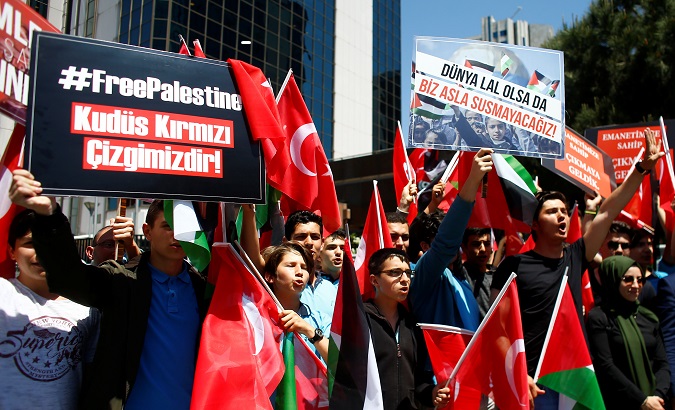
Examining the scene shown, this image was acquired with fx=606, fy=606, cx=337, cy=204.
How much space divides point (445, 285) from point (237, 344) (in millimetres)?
1372

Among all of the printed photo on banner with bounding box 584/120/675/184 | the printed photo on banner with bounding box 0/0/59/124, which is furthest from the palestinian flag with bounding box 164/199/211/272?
the printed photo on banner with bounding box 584/120/675/184

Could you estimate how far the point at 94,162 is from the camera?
247cm

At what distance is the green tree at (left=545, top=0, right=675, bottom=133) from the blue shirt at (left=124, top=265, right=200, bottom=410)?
37.2 feet

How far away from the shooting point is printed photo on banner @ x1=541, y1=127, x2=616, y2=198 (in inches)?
186

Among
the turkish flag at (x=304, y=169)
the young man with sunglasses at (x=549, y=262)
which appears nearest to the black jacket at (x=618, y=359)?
the young man with sunglasses at (x=549, y=262)

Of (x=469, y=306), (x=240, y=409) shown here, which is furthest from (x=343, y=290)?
(x=469, y=306)

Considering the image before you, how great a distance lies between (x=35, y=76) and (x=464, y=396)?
2469 mm

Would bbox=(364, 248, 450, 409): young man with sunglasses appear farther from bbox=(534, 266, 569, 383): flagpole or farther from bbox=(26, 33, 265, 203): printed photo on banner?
bbox=(26, 33, 265, 203): printed photo on banner

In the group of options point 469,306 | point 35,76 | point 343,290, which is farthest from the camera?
point 469,306

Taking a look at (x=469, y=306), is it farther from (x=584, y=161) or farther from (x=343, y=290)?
(x=584, y=161)

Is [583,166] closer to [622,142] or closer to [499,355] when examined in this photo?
[622,142]

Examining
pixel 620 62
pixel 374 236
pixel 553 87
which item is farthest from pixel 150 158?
pixel 620 62

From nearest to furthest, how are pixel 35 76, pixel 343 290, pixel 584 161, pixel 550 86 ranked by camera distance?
pixel 35 76, pixel 343 290, pixel 550 86, pixel 584 161

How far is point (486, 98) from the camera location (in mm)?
4117
